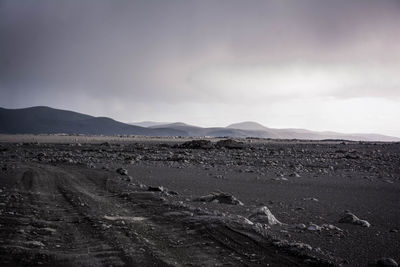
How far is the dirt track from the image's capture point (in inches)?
186

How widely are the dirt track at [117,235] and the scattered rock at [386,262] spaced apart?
3.51 ft

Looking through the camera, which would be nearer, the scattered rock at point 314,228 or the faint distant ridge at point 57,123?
the scattered rock at point 314,228

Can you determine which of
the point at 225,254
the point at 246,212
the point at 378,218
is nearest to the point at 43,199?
the point at 246,212

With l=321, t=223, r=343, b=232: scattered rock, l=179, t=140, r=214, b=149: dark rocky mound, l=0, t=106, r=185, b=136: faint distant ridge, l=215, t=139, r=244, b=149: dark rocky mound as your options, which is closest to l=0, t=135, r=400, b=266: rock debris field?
l=321, t=223, r=343, b=232: scattered rock

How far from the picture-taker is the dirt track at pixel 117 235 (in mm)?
4720

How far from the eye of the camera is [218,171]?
51.2ft

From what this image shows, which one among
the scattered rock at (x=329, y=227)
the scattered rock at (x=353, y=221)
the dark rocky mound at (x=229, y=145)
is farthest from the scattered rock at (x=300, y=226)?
the dark rocky mound at (x=229, y=145)

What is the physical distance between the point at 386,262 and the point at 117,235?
4118mm

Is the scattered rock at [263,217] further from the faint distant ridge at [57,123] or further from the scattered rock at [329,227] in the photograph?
the faint distant ridge at [57,123]

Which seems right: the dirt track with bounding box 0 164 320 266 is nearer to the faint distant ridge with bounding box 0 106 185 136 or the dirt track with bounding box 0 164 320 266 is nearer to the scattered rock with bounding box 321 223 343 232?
the scattered rock with bounding box 321 223 343 232

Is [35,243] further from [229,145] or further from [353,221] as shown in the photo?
[229,145]

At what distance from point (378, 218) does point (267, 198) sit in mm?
2982

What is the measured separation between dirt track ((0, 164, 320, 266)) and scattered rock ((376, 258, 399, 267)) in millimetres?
A: 1071

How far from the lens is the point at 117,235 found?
225 inches
